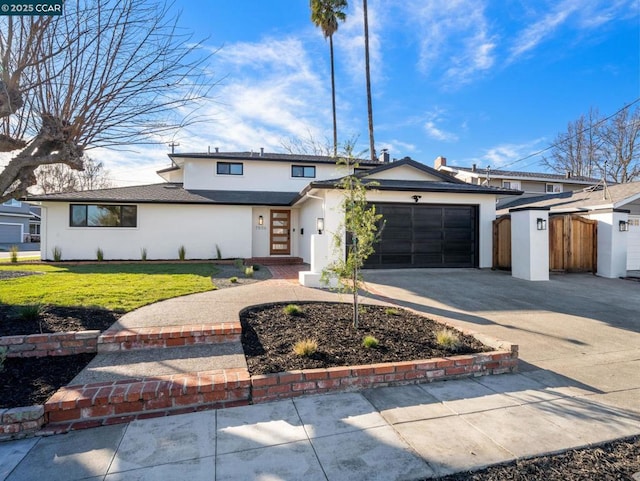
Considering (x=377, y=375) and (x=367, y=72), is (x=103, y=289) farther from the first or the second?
(x=367, y=72)

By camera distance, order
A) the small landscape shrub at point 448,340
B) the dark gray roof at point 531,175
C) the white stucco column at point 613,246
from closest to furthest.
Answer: the small landscape shrub at point 448,340
the white stucco column at point 613,246
the dark gray roof at point 531,175

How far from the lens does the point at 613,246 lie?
10836 millimetres

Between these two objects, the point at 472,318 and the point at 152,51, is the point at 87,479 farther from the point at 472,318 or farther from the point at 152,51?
the point at 472,318

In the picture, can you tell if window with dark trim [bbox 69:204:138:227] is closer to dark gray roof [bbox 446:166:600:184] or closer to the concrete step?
the concrete step

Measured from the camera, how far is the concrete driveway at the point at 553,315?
3771 mm

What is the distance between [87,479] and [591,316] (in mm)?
7967

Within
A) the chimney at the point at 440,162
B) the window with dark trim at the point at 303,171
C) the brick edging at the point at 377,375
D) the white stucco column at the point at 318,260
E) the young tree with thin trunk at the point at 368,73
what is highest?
the young tree with thin trunk at the point at 368,73

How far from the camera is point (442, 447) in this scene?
245 centimetres

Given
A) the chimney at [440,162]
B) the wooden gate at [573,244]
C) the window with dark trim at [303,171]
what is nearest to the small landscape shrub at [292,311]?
the wooden gate at [573,244]

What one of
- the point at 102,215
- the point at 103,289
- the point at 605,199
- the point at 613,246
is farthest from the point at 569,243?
the point at 102,215

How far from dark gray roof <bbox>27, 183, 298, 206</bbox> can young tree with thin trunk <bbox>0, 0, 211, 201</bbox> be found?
975 cm

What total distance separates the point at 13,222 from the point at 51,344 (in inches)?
1606

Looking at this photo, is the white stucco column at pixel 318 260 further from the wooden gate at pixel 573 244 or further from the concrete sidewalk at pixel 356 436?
the wooden gate at pixel 573 244

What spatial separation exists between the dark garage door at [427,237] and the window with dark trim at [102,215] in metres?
10.8
